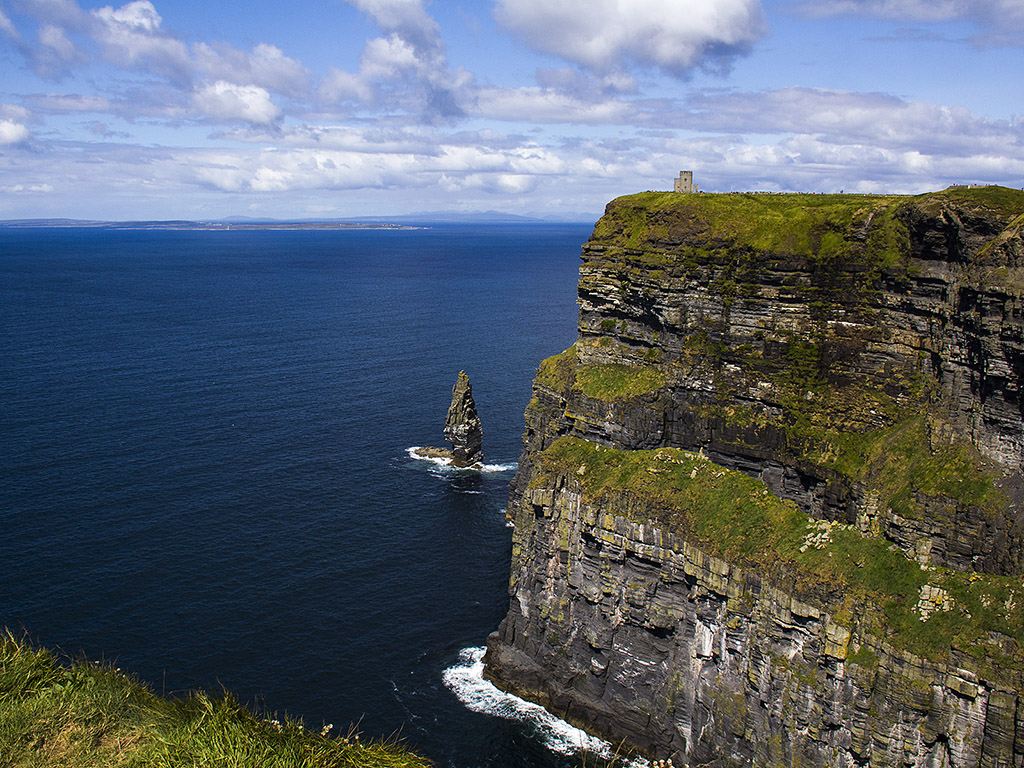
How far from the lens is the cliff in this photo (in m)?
44.3

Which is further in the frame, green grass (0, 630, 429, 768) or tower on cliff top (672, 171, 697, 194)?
tower on cliff top (672, 171, 697, 194)

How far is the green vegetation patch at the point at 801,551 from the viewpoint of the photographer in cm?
4272

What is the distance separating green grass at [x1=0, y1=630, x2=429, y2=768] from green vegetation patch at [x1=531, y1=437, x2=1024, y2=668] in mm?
33364

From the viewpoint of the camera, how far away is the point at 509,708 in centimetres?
6081

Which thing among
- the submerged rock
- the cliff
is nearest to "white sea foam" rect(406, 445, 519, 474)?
the submerged rock

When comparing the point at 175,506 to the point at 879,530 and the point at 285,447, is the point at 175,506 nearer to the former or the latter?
the point at 285,447

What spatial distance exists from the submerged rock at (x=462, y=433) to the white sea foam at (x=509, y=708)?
4170 centimetres

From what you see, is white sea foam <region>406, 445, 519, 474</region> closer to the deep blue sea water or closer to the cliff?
the deep blue sea water

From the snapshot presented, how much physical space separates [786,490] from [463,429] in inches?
2123

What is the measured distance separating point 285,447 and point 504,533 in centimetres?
3558

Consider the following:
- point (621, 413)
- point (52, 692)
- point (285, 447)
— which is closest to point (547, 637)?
point (621, 413)

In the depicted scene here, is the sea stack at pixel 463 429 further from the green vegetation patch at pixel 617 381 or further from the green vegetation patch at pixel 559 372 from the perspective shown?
the green vegetation patch at pixel 617 381

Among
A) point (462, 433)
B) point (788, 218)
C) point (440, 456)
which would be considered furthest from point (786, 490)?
point (440, 456)

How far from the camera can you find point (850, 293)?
5706cm
